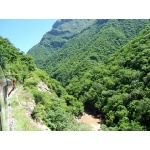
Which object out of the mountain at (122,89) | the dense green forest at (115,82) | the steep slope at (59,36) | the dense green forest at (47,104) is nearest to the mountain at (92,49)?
the dense green forest at (115,82)

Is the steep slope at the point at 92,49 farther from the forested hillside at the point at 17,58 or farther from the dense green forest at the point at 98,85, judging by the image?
the forested hillside at the point at 17,58

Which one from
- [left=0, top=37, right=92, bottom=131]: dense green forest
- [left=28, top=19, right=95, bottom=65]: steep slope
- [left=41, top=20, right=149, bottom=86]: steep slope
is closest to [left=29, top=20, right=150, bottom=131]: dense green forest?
[left=41, top=20, right=149, bottom=86]: steep slope

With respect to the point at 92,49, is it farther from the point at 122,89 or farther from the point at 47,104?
the point at 47,104

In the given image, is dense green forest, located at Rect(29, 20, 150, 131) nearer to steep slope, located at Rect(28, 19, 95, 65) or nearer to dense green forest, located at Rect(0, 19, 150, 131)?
dense green forest, located at Rect(0, 19, 150, 131)

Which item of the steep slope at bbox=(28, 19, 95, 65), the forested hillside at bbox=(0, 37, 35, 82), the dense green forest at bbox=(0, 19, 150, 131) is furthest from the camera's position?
the steep slope at bbox=(28, 19, 95, 65)

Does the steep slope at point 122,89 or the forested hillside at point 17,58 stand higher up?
the forested hillside at point 17,58

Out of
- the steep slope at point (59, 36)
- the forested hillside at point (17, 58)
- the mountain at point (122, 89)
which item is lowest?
the mountain at point (122, 89)

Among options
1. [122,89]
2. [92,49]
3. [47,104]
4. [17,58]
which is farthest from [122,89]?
[92,49]

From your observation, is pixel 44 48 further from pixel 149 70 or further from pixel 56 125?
pixel 56 125
